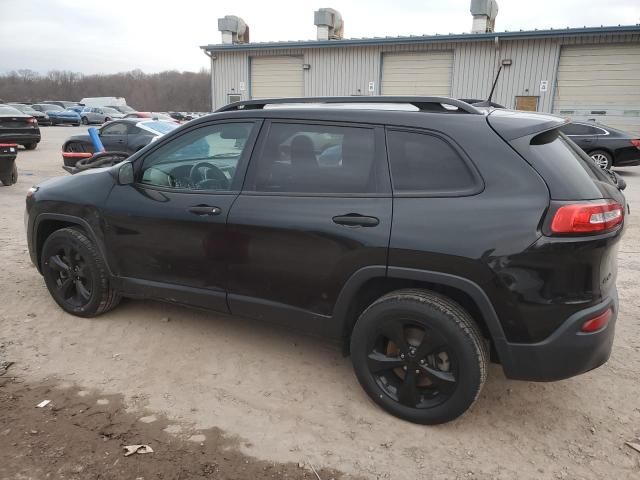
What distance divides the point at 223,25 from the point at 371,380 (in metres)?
24.2

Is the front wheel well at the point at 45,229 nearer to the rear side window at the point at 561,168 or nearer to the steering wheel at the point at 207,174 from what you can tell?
the steering wheel at the point at 207,174

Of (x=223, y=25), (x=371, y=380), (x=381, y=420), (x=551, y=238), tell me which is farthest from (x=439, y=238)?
(x=223, y=25)

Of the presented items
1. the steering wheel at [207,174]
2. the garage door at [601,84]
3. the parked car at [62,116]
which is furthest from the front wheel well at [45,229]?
the parked car at [62,116]

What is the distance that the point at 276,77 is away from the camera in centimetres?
2330

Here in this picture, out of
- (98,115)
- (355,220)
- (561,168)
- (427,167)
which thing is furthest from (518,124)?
(98,115)

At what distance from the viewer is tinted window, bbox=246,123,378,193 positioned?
2.87 m

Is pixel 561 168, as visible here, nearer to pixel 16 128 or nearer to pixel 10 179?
pixel 10 179

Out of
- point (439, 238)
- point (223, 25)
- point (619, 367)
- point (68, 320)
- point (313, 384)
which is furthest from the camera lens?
point (223, 25)

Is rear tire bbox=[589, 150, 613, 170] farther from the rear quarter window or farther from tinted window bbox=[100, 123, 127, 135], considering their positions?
the rear quarter window

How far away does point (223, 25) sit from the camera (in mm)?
23844

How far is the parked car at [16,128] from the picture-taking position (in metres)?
15.4

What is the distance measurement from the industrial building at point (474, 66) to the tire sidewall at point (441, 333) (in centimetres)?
1507

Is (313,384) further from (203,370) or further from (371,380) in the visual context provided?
(203,370)

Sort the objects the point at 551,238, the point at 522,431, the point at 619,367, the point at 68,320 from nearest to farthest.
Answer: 1. the point at 551,238
2. the point at 522,431
3. the point at 619,367
4. the point at 68,320
